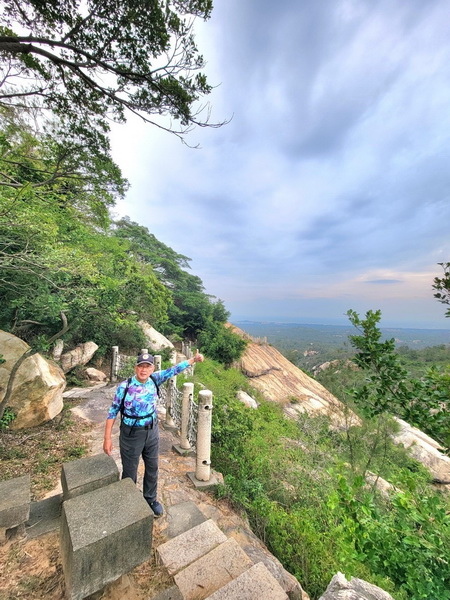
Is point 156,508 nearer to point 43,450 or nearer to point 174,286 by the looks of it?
point 43,450

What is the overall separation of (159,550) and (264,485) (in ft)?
7.71

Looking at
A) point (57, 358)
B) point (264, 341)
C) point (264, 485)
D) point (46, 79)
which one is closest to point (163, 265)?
point (264, 341)

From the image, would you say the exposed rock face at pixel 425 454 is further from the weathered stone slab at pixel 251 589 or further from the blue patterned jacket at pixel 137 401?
the blue patterned jacket at pixel 137 401

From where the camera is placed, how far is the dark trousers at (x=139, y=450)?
8.86 ft

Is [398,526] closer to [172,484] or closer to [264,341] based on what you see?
[172,484]

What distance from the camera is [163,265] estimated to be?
25.6 m

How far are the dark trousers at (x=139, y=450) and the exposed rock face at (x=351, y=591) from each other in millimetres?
1844

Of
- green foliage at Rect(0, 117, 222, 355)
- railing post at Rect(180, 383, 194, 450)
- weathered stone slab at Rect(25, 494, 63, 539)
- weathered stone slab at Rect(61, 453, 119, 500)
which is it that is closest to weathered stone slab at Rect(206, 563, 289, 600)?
weathered stone slab at Rect(61, 453, 119, 500)

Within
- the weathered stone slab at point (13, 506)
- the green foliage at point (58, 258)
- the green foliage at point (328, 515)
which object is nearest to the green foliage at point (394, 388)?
the green foliage at point (328, 515)

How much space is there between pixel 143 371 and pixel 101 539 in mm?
1329

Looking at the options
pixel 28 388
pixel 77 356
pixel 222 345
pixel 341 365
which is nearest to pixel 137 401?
pixel 28 388

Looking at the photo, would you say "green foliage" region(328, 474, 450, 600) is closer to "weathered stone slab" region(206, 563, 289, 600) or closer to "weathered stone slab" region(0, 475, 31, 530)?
"weathered stone slab" region(206, 563, 289, 600)

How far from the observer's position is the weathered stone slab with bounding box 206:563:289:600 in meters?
1.87

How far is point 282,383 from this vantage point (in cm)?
2020
